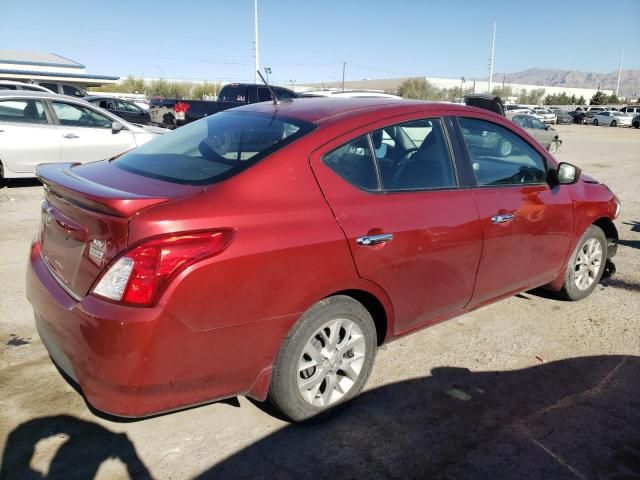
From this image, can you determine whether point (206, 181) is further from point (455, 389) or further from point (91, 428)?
point (455, 389)

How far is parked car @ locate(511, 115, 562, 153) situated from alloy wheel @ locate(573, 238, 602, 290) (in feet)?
52.1

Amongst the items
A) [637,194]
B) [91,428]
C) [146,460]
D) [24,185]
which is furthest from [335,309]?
[637,194]

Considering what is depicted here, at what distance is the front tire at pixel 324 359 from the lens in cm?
260

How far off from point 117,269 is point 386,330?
5.10ft

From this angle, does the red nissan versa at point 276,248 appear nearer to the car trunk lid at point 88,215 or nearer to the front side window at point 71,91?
the car trunk lid at point 88,215

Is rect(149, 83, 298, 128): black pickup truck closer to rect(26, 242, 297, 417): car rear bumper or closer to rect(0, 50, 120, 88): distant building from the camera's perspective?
rect(26, 242, 297, 417): car rear bumper

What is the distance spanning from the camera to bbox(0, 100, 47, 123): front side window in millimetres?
8422

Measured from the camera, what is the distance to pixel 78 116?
8.99 metres

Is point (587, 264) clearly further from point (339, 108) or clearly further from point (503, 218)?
point (339, 108)

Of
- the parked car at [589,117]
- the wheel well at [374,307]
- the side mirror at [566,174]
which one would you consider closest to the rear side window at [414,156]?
the wheel well at [374,307]

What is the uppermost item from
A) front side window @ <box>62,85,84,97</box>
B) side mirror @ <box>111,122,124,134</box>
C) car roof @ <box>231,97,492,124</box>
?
front side window @ <box>62,85,84,97</box>

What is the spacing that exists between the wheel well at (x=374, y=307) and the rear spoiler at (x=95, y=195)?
42.4 inches

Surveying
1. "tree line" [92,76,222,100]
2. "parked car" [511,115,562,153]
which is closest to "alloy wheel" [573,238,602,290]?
"parked car" [511,115,562,153]

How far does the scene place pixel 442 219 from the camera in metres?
3.12
